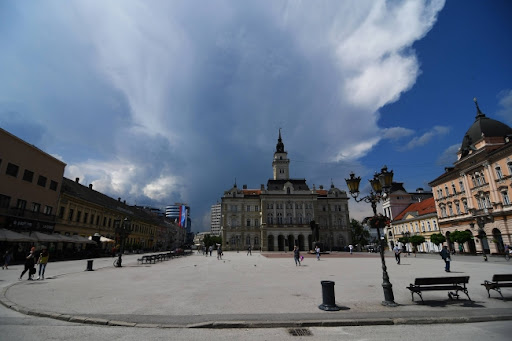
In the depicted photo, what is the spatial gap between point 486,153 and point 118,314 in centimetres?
4343

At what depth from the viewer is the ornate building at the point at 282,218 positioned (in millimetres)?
67312

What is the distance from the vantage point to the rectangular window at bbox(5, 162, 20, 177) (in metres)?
25.4

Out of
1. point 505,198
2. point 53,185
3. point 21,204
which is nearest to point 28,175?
point 21,204

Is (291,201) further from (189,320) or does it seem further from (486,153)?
(189,320)

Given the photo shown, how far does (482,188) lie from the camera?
1352 inches

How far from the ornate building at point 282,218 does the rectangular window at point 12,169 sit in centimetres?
4750

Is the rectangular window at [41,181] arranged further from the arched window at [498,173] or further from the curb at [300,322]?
the arched window at [498,173]

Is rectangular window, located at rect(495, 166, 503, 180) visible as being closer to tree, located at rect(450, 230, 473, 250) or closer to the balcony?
tree, located at rect(450, 230, 473, 250)

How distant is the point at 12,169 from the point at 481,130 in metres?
58.0

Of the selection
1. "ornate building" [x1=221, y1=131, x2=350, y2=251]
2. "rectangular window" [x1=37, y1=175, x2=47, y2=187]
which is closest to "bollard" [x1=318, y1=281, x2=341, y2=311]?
"rectangular window" [x1=37, y1=175, x2=47, y2=187]

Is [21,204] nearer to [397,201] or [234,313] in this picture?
[234,313]

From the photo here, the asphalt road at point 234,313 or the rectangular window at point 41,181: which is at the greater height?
the rectangular window at point 41,181

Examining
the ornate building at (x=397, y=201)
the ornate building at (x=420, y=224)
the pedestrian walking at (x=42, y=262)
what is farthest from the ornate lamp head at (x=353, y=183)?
the ornate building at (x=397, y=201)

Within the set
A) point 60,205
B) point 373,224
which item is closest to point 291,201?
point 60,205
